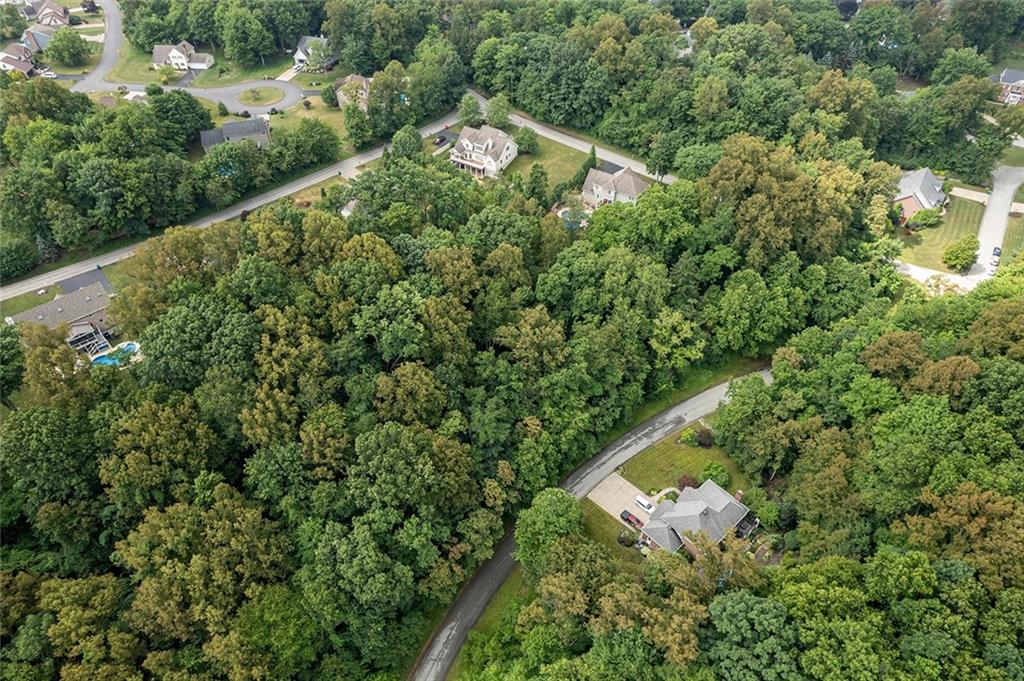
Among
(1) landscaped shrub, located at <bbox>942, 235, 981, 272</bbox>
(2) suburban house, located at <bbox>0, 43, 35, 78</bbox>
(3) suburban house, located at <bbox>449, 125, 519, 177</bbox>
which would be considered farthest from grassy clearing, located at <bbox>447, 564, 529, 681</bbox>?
(2) suburban house, located at <bbox>0, 43, 35, 78</bbox>

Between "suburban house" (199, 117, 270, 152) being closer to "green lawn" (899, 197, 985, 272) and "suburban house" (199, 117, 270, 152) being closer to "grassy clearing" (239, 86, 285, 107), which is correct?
"grassy clearing" (239, 86, 285, 107)

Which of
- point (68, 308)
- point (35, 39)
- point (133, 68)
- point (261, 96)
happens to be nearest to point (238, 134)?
point (261, 96)

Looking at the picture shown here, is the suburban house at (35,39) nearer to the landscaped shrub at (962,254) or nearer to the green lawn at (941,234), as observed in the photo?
the green lawn at (941,234)

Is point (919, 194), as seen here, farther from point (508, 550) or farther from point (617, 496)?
point (508, 550)

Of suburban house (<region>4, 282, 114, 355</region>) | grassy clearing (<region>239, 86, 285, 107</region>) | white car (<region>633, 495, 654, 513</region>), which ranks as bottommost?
white car (<region>633, 495, 654, 513</region>)

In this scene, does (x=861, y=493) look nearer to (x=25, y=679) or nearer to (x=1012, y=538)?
(x=1012, y=538)

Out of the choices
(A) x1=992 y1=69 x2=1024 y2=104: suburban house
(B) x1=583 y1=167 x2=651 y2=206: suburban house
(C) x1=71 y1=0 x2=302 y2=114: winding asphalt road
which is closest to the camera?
(B) x1=583 y1=167 x2=651 y2=206: suburban house
